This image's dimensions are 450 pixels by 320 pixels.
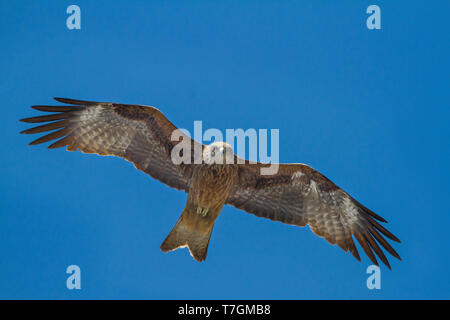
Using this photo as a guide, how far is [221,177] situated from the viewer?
1027 centimetres

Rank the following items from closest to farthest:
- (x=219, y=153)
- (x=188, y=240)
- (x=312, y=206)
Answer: (x=219, y=153)
(x=188, y=240)
(x=312, y=206)

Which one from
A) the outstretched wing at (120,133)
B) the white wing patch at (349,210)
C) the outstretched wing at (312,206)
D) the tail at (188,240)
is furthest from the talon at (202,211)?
the white wing patch at (349,210)

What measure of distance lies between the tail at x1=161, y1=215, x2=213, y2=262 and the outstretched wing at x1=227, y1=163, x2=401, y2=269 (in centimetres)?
96

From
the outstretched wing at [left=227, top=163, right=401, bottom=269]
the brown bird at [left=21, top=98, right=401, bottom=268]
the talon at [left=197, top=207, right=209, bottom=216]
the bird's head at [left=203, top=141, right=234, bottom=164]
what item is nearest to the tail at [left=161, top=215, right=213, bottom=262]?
the brown bird at [left=21, top=98, right=401, bottom=268]

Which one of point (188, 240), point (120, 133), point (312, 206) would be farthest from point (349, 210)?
point (120, 133)

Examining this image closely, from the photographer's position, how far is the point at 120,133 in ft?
34.3

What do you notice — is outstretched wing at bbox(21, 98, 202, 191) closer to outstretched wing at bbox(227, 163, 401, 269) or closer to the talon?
the talon

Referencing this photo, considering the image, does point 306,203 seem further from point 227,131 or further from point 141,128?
point 141,128

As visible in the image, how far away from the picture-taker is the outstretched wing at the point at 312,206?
1088cm

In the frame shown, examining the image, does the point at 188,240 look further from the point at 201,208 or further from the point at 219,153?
the point at 219,153

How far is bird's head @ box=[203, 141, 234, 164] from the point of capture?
1002cm

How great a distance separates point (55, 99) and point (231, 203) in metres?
3.57

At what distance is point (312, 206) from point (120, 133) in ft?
12.1

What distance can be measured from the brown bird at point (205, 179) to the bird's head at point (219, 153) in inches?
0.5
